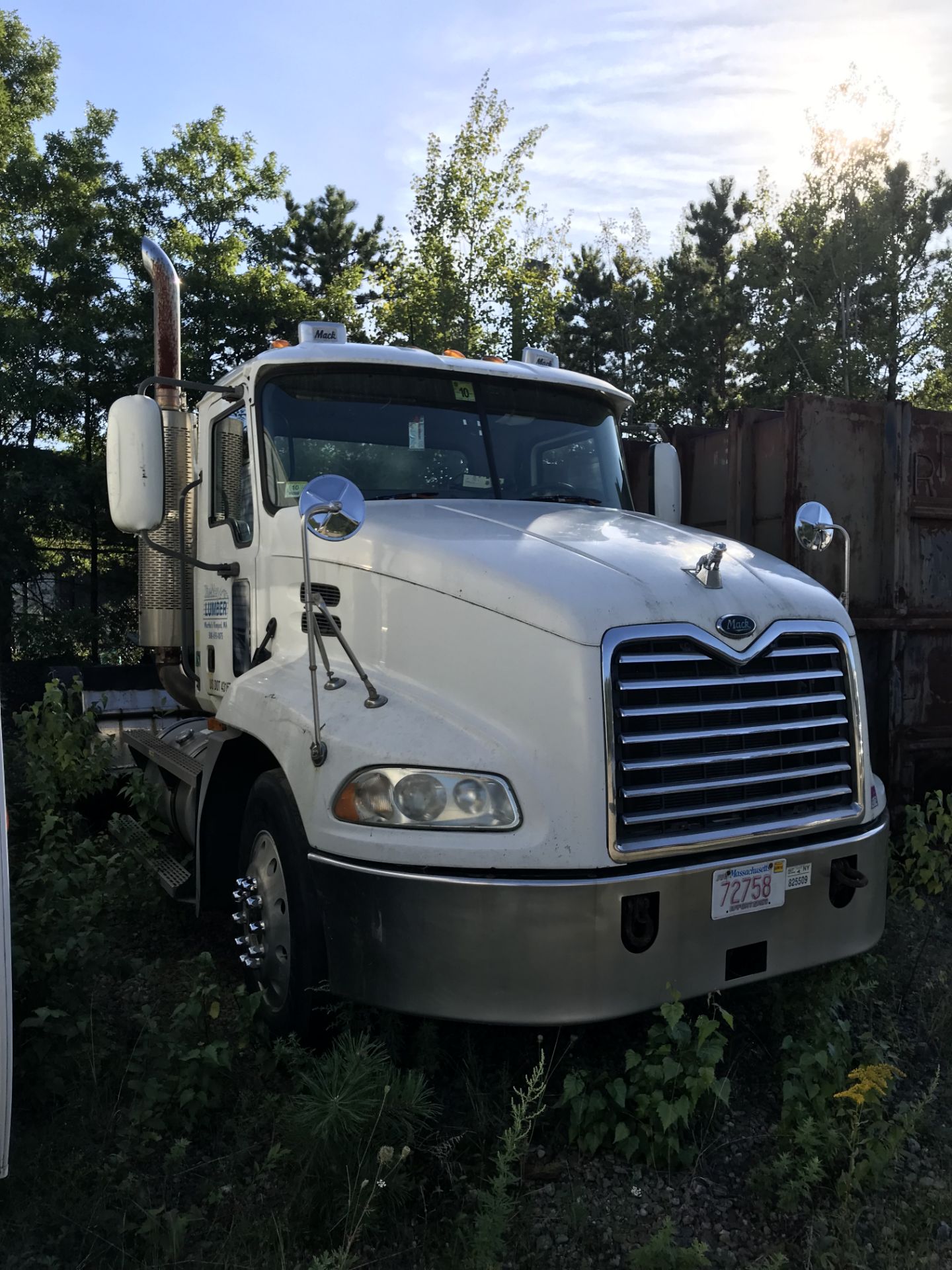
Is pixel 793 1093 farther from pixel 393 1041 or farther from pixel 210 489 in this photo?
pixel 210 489

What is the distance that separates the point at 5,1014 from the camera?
2.54 metres

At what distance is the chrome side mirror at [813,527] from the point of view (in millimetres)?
4324

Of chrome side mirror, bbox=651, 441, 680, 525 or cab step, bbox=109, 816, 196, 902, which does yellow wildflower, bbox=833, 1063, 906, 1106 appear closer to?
cab step, bbox=109, 816, 196, 902

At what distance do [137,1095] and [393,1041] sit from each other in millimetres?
849

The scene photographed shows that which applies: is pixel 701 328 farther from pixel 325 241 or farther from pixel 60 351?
pixel 60 351

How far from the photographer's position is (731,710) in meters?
3.29

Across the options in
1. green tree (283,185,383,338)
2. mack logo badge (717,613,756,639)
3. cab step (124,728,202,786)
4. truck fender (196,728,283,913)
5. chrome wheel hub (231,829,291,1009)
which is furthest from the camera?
green tree (283,185,383,338)

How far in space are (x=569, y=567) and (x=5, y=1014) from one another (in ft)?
6.72

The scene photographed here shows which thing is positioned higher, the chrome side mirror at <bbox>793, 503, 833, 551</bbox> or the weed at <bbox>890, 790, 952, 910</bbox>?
the chrome side mirror at <bbox>793, 503, 833, 551</bbox>

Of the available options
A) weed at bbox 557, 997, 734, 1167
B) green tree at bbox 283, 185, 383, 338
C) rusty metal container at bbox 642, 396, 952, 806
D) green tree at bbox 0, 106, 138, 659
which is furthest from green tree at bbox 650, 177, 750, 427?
weed at bbox 557, 997, 734, 1167

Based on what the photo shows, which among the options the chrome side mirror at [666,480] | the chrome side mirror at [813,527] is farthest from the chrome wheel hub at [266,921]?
the chrome side mirror at [666,480]

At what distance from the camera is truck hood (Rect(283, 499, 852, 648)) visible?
3145mm

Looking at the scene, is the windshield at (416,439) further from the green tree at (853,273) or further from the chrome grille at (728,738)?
the green tree at (853,273)

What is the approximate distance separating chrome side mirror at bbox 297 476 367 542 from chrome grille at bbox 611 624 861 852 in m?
0.98
